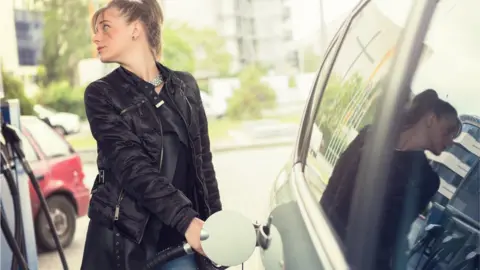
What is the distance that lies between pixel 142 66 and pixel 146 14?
145mm

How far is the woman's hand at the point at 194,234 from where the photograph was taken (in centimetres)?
130

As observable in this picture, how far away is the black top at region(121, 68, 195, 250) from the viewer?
1513mm

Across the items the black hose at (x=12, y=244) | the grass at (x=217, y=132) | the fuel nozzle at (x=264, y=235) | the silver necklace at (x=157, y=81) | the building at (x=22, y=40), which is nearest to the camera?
the fuel nozzle at (x=264, y=235)

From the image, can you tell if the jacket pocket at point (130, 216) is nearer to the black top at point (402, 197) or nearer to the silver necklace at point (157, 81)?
the silver necklace at point (157, 81)

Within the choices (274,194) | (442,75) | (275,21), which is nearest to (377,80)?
(442,75)

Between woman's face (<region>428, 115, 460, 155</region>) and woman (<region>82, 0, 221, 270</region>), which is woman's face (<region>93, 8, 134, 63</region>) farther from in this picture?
woman's face (<region>428, 115, 460, 155</region>)

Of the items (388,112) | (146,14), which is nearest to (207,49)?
(146,14)

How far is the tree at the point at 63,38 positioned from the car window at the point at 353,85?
5.63 m

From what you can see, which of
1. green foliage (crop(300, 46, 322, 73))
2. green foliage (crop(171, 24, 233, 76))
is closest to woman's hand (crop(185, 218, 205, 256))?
green foliage (crop(300, 46, 322, 73))

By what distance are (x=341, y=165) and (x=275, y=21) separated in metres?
4.47

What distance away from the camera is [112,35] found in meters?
1.58

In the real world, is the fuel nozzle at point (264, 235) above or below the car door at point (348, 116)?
below

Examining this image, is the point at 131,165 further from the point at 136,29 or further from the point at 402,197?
the point at 402,197

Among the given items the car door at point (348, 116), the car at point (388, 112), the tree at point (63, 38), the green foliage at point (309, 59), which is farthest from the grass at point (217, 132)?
the car at point (388, 112)
